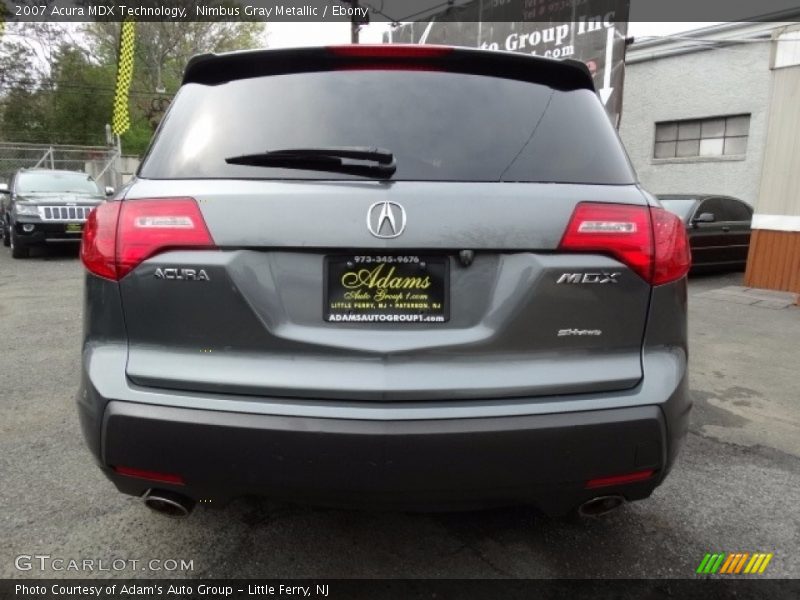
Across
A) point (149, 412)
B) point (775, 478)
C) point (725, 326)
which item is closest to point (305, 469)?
point (149, 412)

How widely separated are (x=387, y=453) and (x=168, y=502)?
0.77m

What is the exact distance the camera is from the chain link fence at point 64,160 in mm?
19922

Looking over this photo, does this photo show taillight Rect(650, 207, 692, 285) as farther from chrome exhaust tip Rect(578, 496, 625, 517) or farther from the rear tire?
the rear tire

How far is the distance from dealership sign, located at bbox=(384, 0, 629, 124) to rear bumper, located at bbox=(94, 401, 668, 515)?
739 cm

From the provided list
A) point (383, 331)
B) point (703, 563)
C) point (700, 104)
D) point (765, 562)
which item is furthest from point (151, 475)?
point (700, 104)

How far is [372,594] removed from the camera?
2055 mm

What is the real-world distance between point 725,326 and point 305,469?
6.41m

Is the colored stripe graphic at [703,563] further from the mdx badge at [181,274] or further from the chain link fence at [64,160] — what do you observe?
the chain link fence at [64,160]

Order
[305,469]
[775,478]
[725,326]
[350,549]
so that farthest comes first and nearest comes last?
[725,326] < [775,478] < [350,549] < [305,469]

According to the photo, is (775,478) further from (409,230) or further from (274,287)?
(274,287)

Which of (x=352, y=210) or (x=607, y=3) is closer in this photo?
(x=352, y=210)

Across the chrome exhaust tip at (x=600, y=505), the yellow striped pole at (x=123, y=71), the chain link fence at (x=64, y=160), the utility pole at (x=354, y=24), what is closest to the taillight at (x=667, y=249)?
the chrome exhaust tip at (x=600, y=505)

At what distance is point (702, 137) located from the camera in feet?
45.8

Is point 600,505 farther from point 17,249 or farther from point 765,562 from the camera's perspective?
point 17,249
